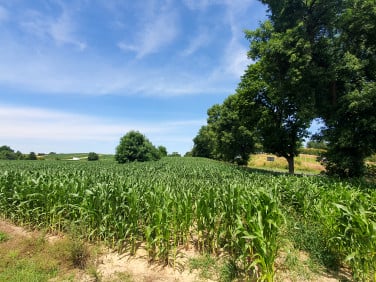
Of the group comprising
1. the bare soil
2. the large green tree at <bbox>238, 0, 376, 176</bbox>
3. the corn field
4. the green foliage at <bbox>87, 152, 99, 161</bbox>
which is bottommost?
the bare soil

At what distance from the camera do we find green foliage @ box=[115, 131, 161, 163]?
4412 cm

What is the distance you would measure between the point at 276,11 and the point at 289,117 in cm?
1060

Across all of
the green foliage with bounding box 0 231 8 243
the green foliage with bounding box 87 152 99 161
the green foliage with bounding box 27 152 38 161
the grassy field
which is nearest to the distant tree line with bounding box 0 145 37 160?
the green foliage with bounding box 27 152 38 161

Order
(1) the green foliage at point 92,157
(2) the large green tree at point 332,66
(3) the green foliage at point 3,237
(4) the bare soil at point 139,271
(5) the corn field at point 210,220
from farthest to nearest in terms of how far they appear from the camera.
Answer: (1) the green foliage at point 92,157 → (2) the large green tree at point 332,66 → (3) the green foliage at point 3,237 → (4) the bare soil at point 139,271 → (5) the corn field at point 210,220

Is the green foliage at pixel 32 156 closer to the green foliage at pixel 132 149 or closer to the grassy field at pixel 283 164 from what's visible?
the green foliage at pixel 132 149

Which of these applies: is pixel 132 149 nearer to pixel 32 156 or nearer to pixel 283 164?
pixel 283 164

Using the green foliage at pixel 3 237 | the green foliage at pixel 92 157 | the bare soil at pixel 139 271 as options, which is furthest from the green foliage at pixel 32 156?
the bare soil at pixel 139 271

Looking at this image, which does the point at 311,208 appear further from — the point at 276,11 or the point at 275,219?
the point at 276,11

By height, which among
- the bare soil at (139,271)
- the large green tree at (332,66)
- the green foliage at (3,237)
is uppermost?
the large green tree at (332,66)

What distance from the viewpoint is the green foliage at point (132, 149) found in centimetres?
4412

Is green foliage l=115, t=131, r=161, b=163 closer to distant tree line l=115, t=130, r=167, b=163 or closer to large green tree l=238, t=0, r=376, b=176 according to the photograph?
distant tree line l=115, t=130, r=167, b=163

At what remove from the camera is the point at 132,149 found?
44.5 m

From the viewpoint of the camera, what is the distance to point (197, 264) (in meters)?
4.40

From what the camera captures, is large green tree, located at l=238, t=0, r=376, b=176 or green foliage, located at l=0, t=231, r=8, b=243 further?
large green tree, located at l=238, t=0, r=376, b=176
